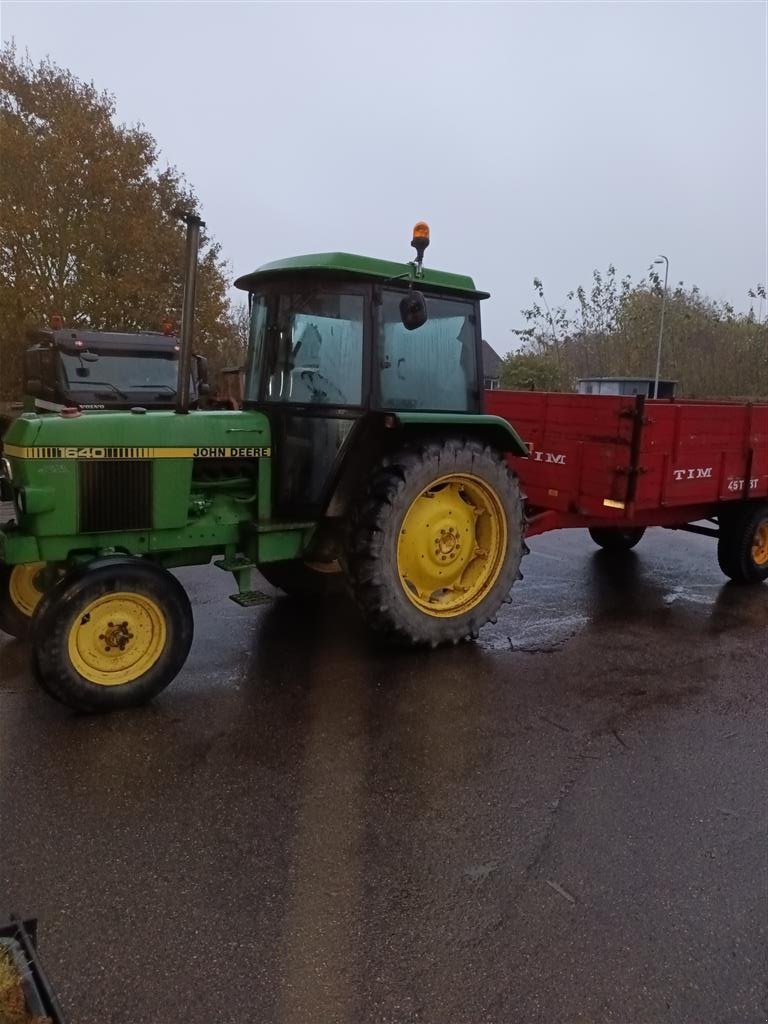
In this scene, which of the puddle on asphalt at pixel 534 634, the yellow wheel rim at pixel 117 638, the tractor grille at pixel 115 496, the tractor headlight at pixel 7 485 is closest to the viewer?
the yellow wheel rim at pixel 117 638

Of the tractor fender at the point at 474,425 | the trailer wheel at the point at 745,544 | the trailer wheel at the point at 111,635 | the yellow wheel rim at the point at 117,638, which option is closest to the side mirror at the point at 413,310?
the tractor fender at the point at 474,425

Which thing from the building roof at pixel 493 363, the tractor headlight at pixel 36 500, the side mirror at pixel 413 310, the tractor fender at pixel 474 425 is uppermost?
the building roof at pixel 493 363

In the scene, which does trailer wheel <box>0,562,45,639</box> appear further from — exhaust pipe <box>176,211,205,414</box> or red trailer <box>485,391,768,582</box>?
red trailer <box>485,391,768,582</box>

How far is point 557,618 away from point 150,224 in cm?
1380

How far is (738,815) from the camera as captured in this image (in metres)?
3.11

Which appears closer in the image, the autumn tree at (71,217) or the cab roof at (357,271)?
the cab roof at (357,271)

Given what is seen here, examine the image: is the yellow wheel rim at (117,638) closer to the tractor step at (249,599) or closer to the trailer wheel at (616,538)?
the tractor step at (249,599)

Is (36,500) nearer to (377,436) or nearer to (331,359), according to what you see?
(331,359)

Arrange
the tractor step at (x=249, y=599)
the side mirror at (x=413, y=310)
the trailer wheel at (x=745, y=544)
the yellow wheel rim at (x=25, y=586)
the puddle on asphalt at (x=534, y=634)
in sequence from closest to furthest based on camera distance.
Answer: the side mirror at (x=413, y=310)
the tractor step at (x=249, y=599)
the yellow wheel rim at (x=25, y=586)
the puddle on asphalt at (x=534, y=634)
the trailer wheel at (x=745, y=544)

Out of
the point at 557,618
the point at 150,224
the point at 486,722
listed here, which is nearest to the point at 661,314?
the point at 150,224

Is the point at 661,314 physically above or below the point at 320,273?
above

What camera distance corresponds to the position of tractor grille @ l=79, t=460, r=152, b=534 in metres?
3.82

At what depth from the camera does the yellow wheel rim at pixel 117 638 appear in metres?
3.63

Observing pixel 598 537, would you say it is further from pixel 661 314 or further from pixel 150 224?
pixel 661 314
